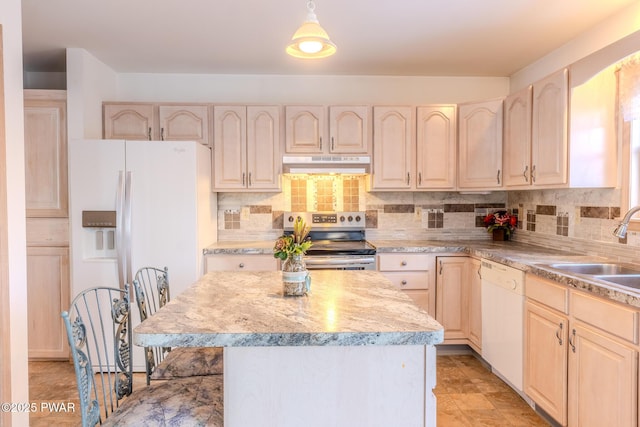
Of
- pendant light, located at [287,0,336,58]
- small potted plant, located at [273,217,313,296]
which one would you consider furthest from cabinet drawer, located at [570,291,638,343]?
pendant light, located at [287,0,336,58]

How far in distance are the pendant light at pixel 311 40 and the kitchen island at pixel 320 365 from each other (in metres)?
1.22

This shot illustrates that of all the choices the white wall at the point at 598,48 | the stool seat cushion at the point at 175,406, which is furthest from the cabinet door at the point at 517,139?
the stool seat cushion at the point at 175,406

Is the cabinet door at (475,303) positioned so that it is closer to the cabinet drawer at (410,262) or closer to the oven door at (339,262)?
the cabinet drawer at (410,262)

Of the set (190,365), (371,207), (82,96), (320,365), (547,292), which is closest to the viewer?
(320,365)

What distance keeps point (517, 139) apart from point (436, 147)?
689mm

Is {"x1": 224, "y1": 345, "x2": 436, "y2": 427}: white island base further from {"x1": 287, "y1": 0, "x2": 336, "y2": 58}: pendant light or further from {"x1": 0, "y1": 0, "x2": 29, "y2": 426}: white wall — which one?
{"x1": 0, "y1": 0, "x2": 29, "y2": 426}: white wall

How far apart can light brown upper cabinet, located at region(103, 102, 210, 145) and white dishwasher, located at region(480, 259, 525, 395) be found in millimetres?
2644

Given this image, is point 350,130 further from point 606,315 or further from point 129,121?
point 606,315

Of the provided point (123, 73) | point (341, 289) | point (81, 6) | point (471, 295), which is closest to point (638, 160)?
point (471, 295)

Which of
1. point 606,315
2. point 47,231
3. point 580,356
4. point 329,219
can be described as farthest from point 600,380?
point 47,231

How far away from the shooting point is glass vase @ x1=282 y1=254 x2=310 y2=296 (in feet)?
5.70

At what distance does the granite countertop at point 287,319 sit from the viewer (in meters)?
1.28

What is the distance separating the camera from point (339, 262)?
3.34 meters

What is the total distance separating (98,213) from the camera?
9.83 feet
